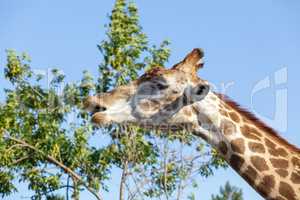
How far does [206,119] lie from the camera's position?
7.20 m

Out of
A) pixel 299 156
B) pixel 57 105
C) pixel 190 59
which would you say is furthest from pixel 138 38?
pixel 299 156

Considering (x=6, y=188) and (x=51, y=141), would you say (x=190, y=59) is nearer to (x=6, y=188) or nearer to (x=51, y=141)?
(x=51, y=141)

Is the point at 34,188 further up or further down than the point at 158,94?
further up

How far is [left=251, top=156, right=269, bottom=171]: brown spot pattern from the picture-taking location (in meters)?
6.71

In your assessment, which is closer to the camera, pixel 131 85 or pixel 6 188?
pixel 131 85

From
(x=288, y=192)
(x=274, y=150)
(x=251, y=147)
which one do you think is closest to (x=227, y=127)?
(x=251, y=147)

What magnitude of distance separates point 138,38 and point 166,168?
3.10 meters

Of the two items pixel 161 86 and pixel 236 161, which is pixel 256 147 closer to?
pixel 236 161

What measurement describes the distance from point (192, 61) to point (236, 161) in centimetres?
149

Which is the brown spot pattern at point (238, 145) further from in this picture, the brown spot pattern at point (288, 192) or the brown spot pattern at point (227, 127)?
the brown spot pattern at point (288, 192)

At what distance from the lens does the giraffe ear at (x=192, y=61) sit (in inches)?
299

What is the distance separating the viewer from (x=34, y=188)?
562 inches

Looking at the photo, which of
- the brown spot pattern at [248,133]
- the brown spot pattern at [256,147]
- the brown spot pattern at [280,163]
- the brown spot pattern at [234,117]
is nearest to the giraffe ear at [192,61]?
the brown spot pattern at [234,117]

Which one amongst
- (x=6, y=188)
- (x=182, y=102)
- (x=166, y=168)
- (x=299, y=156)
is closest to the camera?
(x=299, y=156)
